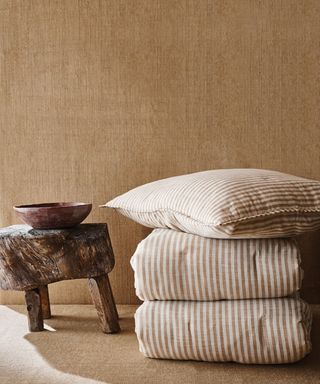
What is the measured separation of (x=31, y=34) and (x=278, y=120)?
3.50 feet

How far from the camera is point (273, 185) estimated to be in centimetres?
163

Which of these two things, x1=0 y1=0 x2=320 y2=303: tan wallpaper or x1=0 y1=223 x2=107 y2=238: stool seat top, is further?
x1=0 y1=0 x2=320 y2=303: tan wallpaper

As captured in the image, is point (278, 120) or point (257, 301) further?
point (278, 120)

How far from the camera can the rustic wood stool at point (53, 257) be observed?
194 cm

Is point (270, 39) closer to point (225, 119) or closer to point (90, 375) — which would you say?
point (225, 119)

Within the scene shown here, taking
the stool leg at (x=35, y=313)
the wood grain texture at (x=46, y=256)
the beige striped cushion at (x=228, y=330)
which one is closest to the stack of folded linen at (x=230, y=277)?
the beige striped cushion at (x=228, y=330)

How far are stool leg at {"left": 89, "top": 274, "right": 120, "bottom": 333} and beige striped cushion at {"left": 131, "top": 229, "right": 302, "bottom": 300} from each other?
36 cm

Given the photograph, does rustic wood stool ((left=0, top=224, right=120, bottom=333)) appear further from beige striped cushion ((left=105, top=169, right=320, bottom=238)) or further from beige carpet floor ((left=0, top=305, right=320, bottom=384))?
beige striped cushion ((left=105, top=169, right=320, bottom=238))

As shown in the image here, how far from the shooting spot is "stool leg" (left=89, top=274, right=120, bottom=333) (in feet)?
6.68

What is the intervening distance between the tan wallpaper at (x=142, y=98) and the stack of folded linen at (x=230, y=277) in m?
0.66

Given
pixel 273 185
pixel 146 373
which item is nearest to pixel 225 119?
pixel 273 185

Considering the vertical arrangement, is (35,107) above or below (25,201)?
above

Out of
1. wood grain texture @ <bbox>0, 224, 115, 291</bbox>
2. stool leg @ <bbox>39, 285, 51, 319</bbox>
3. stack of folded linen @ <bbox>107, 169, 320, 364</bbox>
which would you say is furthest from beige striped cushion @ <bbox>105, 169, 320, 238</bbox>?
stool leg @ <bbox>39, 285, 51, 319</bbox>

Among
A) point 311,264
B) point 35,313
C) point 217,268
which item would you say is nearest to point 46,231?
point 35,313
